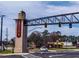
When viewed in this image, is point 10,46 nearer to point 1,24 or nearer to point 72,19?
point 1,24

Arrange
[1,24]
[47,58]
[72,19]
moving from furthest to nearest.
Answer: [72,19], [1,24], [47,58]

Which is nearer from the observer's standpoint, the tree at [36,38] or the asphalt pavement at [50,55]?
the asphalt pavement at [50,55]

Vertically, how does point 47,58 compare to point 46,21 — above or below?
below

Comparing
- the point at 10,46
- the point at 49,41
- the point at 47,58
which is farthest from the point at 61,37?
the point at 10,46

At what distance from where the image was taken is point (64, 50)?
33.4 feet

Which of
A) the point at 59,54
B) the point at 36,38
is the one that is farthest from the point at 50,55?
the point at 36,38

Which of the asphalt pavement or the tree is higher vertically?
the tree

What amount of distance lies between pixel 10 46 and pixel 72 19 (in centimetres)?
316

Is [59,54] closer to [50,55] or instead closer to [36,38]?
[50,55]

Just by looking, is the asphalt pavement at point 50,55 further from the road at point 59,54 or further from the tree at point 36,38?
the tree at point 36,38

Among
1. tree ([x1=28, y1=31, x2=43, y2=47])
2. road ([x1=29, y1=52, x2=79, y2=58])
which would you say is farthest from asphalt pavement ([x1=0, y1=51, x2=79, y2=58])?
tree ([x1=28, y1=31, x2=43, y2=47])

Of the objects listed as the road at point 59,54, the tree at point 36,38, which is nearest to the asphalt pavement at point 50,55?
the road at point 59,54

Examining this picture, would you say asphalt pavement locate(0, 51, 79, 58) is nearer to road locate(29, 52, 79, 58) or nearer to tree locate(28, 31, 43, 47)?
road locate(29, 52, 79, 58)

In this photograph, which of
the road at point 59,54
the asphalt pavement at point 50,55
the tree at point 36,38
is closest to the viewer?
the asphalt pavement at point 50,55
